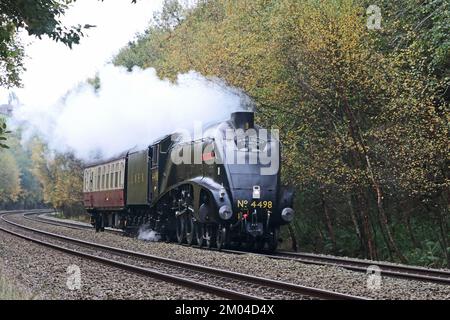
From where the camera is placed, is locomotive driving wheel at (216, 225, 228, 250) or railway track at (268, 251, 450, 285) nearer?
railway track at (268, 251, 450, 285)

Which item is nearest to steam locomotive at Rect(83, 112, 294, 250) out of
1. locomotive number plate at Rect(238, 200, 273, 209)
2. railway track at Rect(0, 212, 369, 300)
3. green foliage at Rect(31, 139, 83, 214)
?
locomotive number plate at Rect(238, 200, 273, 209)

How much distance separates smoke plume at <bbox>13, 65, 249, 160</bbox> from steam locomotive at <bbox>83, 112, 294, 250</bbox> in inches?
41.9

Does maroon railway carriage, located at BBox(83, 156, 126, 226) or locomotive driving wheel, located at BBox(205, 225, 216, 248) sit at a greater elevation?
maroon railway carriage, located at BBox(83, 156, 126, 226)

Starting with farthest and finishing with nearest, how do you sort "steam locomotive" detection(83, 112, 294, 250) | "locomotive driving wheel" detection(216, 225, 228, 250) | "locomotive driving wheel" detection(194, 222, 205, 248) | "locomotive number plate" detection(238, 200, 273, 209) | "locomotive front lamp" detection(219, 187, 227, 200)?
1. "locomotive driving wheel" detection(194, 222, 205, 248)
2. "locomotive driving wheel" detection(216, 225, 228, 250)
3. "steam locomotive" detection(83, 112, 294, 250)
4. "locomotive number plate" detection(238, 200, 273, 209)
5. "locomotive front lamp" detection(219, 187, 227, 200)

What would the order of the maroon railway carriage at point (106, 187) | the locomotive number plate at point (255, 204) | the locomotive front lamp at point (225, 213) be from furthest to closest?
the maroon railway carriage at point (106, 187) < the locomotive number plate at point (255, 204) < the locomotive front lamp at point (225, 213)

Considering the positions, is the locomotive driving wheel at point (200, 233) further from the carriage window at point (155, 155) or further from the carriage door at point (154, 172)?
the carriage window at point (155, 155)

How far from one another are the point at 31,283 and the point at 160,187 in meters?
10.1

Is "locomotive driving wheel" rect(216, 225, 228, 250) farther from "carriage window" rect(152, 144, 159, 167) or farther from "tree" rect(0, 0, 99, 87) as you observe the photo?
"tree" rect(0, 0, 99, 87)

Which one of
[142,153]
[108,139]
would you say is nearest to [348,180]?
[142,153]

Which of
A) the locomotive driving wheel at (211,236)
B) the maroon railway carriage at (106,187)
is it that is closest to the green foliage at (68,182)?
the maroon railway carriage at (106,187)

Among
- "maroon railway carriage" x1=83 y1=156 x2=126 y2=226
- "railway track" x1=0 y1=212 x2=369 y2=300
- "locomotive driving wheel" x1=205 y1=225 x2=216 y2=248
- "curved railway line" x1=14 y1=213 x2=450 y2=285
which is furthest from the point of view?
"maroon railway carriage" x1=83 y1=156 x2=126 y2=226

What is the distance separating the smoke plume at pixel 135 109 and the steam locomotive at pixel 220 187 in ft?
3.49

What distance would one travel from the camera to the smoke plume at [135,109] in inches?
830

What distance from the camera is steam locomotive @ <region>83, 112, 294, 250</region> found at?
1725 centimetres
